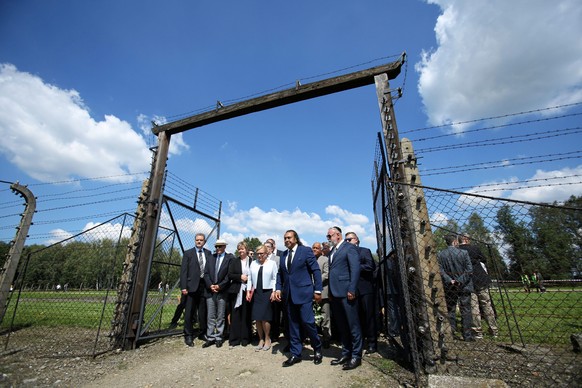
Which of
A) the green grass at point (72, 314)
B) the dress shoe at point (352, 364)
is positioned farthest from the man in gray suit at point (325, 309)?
the green grass at point (72, 314)

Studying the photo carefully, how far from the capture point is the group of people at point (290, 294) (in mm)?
4156

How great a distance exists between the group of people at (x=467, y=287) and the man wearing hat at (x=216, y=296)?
456 cm

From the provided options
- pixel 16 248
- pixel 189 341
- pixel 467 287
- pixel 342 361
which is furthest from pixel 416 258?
pixel 16 248

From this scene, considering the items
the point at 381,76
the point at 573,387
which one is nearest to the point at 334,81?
the point at 381,76

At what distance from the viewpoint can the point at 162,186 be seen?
6.48m

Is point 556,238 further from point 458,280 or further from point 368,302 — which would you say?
point 368,302

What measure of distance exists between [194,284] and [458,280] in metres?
5.46

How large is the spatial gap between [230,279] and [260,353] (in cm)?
156

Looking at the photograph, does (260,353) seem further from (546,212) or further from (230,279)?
(546,212)

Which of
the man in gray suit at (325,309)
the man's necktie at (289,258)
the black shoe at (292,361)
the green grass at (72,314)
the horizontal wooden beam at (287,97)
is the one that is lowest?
the green grass at (72,314)

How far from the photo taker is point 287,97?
619 cm

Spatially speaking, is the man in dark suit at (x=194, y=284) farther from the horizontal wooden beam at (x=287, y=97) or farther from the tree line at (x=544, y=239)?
the tree line at (x=544, y=239)

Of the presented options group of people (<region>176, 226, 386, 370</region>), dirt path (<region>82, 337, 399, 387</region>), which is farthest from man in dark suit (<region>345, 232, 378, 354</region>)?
dirt path (<region>82, 337, 399, 387</region>)

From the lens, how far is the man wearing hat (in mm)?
5379
